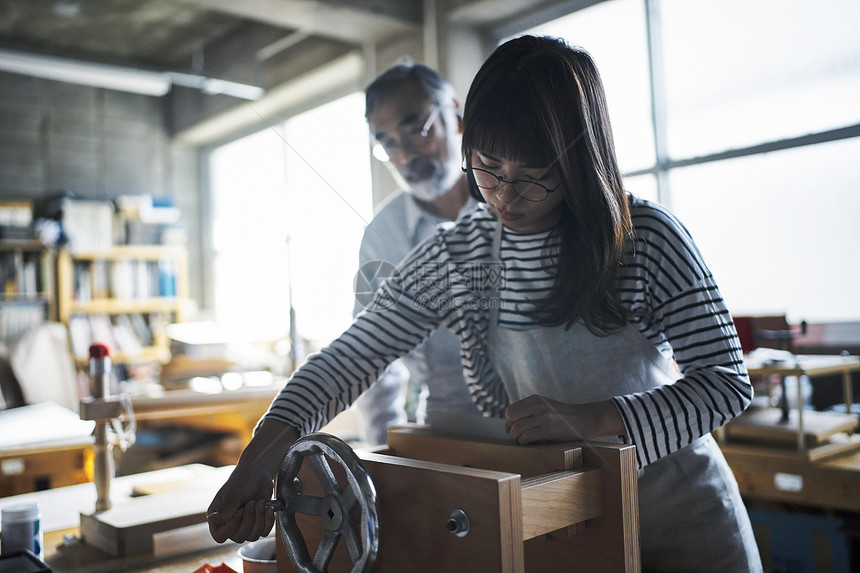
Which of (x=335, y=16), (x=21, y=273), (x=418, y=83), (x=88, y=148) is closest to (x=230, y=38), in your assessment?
(x=418, y=83)

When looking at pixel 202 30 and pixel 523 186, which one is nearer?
pixel 523 186

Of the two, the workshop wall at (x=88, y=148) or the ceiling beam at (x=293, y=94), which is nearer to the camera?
the ceiling beam at (x=293, y=94)

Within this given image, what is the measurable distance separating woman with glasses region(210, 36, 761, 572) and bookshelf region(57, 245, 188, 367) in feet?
13.7

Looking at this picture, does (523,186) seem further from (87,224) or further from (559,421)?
(87,224)

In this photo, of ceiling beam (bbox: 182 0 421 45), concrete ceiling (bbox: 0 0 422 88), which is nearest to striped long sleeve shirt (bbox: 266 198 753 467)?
concrete ceiling (bbox: 0 0 422 88)

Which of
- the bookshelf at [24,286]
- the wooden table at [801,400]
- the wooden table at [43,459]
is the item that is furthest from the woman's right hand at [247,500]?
the bookshelf at [24,286]

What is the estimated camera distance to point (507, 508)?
0.50 meters

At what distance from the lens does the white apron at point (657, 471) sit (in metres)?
0.77

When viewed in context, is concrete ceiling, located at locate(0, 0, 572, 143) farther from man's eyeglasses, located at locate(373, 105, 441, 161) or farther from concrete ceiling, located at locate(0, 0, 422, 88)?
man's eyeglasses, located at locate(373, 105, 441, 161)

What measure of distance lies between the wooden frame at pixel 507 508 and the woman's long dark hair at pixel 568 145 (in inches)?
7.8

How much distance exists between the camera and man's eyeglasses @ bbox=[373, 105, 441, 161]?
111cm

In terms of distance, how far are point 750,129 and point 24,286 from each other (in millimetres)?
4358

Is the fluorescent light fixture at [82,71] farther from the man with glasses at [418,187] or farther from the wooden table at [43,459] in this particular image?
the man with glasses at [418,187]

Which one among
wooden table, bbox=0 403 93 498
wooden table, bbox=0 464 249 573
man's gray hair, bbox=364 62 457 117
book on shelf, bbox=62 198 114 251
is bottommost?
wooden table, bbox=0 403 93 498
